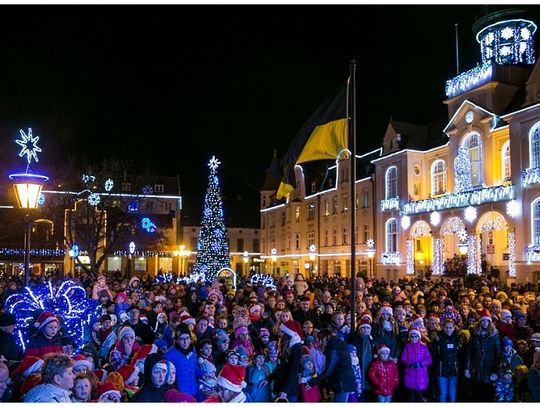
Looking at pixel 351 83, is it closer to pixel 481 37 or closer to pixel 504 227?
pixel 504 227

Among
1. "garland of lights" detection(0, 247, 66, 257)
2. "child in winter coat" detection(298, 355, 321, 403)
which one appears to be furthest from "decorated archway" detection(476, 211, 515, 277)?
"garland of lights" detection(0, 247, 66, 257)

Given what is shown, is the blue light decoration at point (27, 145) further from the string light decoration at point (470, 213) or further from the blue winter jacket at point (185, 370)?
the string light decoration at point (470, 213)

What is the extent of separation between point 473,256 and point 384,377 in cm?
2649

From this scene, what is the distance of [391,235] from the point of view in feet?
142

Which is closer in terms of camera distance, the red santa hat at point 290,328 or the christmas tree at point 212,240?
the red santa hat at point 290,328

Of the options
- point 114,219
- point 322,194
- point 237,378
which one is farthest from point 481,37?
point 237,378

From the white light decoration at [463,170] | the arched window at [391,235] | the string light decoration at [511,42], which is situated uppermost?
the string light decoration at [511,42]

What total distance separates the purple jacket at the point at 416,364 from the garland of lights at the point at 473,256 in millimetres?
25080

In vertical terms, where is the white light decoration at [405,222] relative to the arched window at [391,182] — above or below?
below

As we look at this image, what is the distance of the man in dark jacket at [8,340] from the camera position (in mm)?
8398

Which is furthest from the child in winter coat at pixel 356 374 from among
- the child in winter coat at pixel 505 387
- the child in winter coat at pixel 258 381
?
the child in winter coat at pixel 505 387

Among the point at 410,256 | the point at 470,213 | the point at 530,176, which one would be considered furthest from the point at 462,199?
the point at 410,256

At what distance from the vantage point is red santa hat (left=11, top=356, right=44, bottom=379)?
6.77 metres

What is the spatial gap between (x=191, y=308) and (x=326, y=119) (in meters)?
6.71
